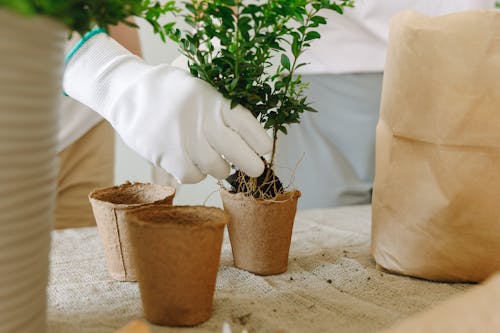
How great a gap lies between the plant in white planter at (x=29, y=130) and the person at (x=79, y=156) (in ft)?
2.75

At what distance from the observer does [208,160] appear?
72 centimetres

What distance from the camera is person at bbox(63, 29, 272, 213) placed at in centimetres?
69

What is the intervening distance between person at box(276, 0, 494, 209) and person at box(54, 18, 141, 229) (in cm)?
45

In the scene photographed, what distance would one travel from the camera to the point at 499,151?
2.25 ft

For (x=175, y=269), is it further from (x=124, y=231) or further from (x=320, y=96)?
(x=320, y=96)

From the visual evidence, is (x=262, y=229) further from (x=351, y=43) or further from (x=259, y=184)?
(x=351, y=43)

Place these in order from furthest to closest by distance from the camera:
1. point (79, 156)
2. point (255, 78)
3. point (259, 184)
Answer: point (79, 156) → point (259, 184) → point (255, 78)

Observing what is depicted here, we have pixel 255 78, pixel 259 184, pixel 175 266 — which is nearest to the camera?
pixel 175 266

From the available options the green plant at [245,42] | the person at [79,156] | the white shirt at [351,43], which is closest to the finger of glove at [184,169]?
the green plant at [245,42]

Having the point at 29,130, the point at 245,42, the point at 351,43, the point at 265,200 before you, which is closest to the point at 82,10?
the point at 29,130

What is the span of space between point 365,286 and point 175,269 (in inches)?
11.4

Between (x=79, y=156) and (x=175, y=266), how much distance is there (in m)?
0.81

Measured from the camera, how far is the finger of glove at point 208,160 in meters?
0.71

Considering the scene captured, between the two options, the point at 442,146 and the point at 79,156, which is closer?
the point at 442,146
